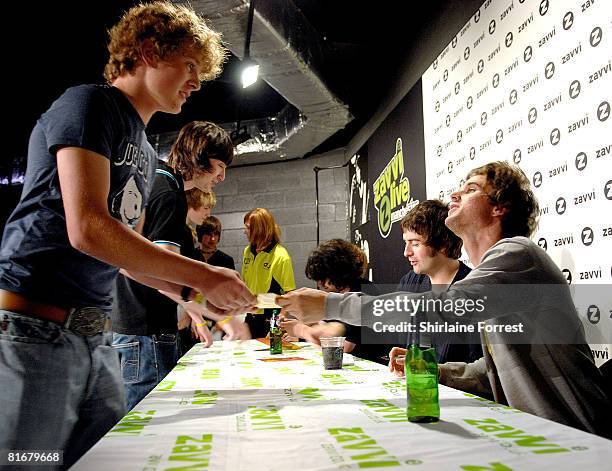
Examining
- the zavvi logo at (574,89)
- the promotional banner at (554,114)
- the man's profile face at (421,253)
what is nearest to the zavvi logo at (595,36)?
the promotional banner at (554,114)

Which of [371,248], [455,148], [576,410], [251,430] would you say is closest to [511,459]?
[251,430]

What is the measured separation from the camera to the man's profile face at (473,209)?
73.9 inches

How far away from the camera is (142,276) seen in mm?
1371

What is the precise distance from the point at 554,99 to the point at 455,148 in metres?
1.03

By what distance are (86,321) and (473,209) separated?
1369 mm

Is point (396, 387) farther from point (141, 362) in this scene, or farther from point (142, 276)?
point (141, 362)

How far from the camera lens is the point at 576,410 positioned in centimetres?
136

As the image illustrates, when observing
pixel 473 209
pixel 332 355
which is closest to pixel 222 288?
pixel 332 355

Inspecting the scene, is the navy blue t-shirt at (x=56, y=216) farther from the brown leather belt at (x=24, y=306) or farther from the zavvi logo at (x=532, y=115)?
the zavvi logo at (x=532, y=115)

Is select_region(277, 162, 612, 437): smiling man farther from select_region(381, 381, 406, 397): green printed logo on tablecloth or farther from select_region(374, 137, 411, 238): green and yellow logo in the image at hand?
select_region(374, 137, 411, 238): green and yellow logo

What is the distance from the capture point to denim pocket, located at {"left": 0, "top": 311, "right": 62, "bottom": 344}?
0.93m

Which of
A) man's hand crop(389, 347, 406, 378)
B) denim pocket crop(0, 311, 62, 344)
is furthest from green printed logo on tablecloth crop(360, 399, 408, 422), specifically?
denim pocket crop(0, 311, 62, 344)

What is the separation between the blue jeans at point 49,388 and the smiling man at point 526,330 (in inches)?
25.3

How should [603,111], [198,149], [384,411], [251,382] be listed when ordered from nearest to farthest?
[384,411], [251,382], [603,111], [198,149]
